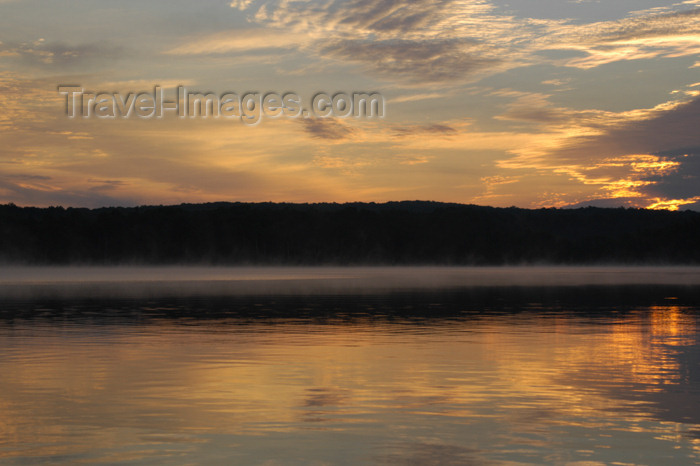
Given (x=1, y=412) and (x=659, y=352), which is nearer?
(x=1, y=412)

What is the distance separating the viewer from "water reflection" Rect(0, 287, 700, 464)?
13414 millimetres

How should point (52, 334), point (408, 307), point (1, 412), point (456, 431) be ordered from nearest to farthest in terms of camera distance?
point (456, 431), point (1, 412), point (52, 334), point (408, 307)

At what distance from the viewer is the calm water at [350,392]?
1339cm

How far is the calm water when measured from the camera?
1339 cm

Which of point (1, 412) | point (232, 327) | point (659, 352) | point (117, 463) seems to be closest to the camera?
Result: point (117, 463)

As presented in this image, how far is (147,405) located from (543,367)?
10.6 m

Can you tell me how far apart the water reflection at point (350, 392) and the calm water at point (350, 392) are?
0.06 metres

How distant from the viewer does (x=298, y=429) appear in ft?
48.5

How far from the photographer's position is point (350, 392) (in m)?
18.6

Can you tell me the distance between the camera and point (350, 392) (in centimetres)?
1861

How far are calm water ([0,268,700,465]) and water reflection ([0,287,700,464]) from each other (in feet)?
0.18

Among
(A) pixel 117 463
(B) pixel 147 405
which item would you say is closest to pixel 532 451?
(A) pixel 117 463

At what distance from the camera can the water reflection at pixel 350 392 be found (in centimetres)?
1341

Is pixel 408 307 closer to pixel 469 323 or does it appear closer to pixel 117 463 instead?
pixel 469 323
